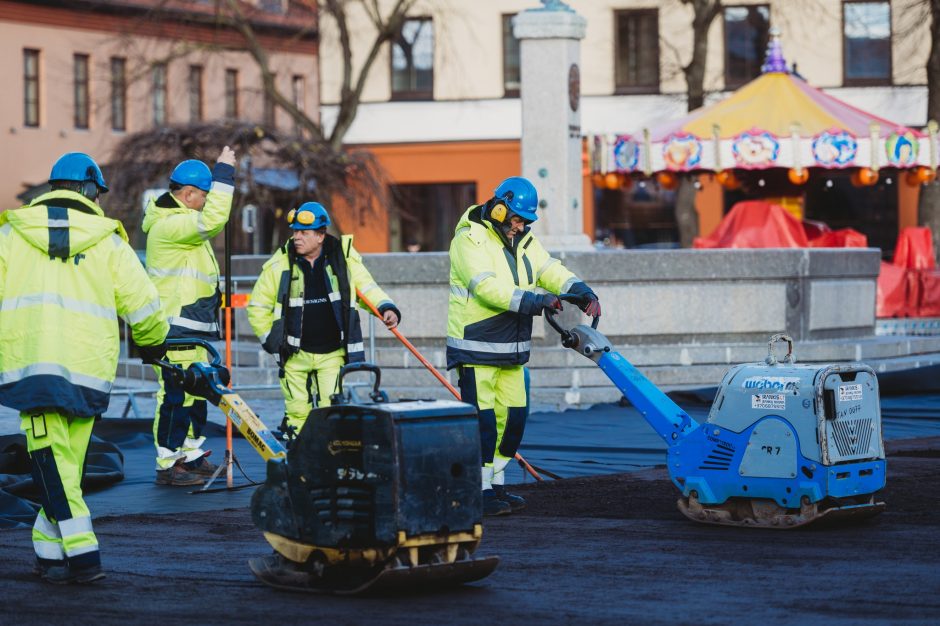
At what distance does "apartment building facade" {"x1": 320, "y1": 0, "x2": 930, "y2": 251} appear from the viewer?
4272 cm

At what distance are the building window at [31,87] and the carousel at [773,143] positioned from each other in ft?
77.2

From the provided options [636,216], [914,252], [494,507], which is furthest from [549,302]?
[636,216]

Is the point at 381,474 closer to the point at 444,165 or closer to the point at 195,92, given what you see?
the point at 444,165

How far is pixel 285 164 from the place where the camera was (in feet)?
122

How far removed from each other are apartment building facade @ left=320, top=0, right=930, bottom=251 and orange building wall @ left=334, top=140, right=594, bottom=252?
34mm

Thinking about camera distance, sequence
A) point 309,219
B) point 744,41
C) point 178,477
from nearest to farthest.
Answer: point 309,219
point 178,477
point 744,41

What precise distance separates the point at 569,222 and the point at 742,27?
24389 millimetres

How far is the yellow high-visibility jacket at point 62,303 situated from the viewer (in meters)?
8.14

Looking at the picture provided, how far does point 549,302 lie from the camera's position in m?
10.3

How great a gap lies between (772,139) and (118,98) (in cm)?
2727

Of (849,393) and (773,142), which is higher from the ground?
(773,142)

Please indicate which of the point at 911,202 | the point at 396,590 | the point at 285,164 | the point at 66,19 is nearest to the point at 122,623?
the point at 396,590

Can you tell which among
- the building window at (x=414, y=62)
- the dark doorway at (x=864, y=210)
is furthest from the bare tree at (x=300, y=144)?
the dark doorway at (x=864, y=210)

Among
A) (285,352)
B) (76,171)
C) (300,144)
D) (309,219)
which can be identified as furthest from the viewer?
(300,144)
